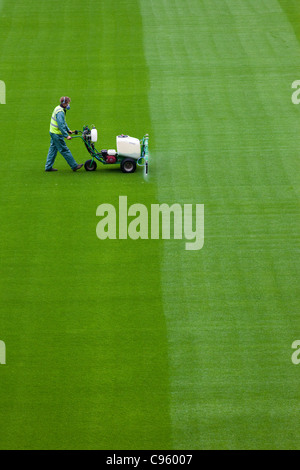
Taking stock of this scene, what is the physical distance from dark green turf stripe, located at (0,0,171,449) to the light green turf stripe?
0.39 meters

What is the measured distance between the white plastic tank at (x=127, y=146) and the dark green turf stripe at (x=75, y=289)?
513 millimetres

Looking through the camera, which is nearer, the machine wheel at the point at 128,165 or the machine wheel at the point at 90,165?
the machine wheel at the point at 128,165

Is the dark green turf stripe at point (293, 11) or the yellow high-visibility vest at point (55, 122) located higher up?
the dark green turf stripe at point (293, 11)

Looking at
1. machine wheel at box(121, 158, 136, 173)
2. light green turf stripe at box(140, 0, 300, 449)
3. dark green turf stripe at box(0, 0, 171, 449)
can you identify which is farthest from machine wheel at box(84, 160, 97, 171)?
light green turf stripe at box(140, 0, 300, 449)

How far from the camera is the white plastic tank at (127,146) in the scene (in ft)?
48.1

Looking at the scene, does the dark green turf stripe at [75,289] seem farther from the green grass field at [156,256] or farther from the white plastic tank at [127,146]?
the white plastic tank at [127,146]

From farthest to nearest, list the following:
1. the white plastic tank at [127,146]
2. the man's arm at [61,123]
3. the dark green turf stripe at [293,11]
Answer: the dark green turf stripe at [293,11] → the white plastic tank at [127,146] → the man's arm at [61,123]

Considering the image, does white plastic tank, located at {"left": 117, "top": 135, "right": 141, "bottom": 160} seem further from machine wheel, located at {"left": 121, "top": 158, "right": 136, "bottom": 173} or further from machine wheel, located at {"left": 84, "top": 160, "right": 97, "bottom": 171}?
machine wheel, located at {"left": 84, "top": 160, "right": 97, "bottom": 171}

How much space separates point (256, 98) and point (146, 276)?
26.8 ft

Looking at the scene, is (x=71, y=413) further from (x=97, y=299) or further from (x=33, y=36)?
(x=33, y=36)

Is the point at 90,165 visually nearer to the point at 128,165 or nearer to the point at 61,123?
the point at 128,165

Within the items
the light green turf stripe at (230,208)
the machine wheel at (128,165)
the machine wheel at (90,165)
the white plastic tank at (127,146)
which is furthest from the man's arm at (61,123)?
the light green turf stripe at (230,208)

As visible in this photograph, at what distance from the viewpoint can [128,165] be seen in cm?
1501
